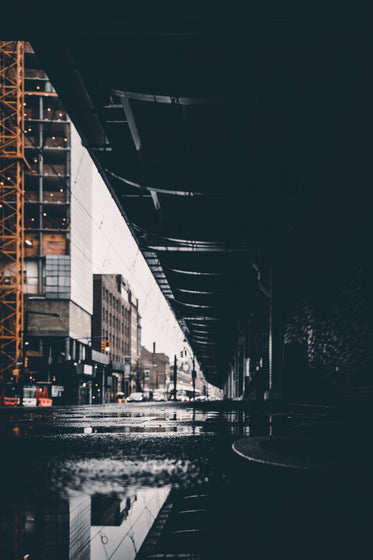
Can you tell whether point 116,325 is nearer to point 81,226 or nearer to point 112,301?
point 112,301

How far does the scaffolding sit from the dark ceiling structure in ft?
163

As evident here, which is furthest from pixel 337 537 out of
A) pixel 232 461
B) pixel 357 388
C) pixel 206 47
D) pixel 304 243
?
pixel 304 243


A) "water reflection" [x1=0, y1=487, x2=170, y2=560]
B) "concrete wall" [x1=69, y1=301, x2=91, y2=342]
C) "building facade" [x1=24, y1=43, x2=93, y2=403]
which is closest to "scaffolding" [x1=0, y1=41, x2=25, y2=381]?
"building facade" [x1=24, y1=43, x2=93, y2=403]

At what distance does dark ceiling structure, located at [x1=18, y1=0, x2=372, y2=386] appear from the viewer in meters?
7.84

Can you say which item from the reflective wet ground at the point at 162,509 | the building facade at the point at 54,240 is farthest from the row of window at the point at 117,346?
the reflective wet ground at the point at 162,509

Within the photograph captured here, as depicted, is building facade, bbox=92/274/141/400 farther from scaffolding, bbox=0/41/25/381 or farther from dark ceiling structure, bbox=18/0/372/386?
dark ceiling structure, bbox=18/0/372/386

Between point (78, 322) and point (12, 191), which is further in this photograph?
point (78, 322)

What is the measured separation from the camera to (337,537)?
328cm

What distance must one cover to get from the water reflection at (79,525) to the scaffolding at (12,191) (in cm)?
6713

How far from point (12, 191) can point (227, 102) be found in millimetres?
64800

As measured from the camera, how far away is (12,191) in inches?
2918

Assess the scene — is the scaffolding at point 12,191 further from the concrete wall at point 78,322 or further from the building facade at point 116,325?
the building facade at point 116,325

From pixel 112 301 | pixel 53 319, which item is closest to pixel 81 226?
pixel 53 319

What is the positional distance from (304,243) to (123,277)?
11568 cm
